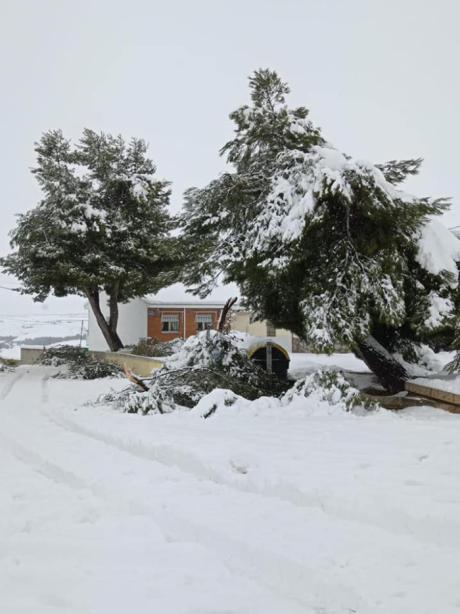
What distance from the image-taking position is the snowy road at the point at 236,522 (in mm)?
2525

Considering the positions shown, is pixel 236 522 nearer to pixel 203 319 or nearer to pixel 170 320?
pixel 203 319

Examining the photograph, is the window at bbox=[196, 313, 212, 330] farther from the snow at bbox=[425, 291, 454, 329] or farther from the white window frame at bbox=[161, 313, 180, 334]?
the snow at bbox=[425, 291, 454, 329]

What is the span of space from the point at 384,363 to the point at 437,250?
2.32 m

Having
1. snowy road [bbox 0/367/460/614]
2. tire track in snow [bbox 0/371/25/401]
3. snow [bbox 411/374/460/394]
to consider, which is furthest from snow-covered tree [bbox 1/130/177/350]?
snowy road [bbox 0/367/460/614]

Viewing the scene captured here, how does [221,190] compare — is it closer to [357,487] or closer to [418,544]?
[357,487]

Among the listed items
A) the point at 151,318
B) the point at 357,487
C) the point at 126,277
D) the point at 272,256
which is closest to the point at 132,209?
the point at 126,277

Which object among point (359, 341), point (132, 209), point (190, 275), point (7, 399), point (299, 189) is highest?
point (132, 209)

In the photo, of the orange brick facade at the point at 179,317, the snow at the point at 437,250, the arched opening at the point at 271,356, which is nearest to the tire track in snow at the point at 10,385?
the arched opening at the point at 271,356

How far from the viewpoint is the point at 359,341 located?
364 inches

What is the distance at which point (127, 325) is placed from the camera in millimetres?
31406

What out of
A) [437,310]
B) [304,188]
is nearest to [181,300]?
[304,188]

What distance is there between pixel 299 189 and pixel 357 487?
5778 mm

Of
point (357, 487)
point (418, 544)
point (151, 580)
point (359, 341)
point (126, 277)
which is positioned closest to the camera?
point (151, 580)

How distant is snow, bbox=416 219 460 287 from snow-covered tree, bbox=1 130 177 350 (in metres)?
10.9
